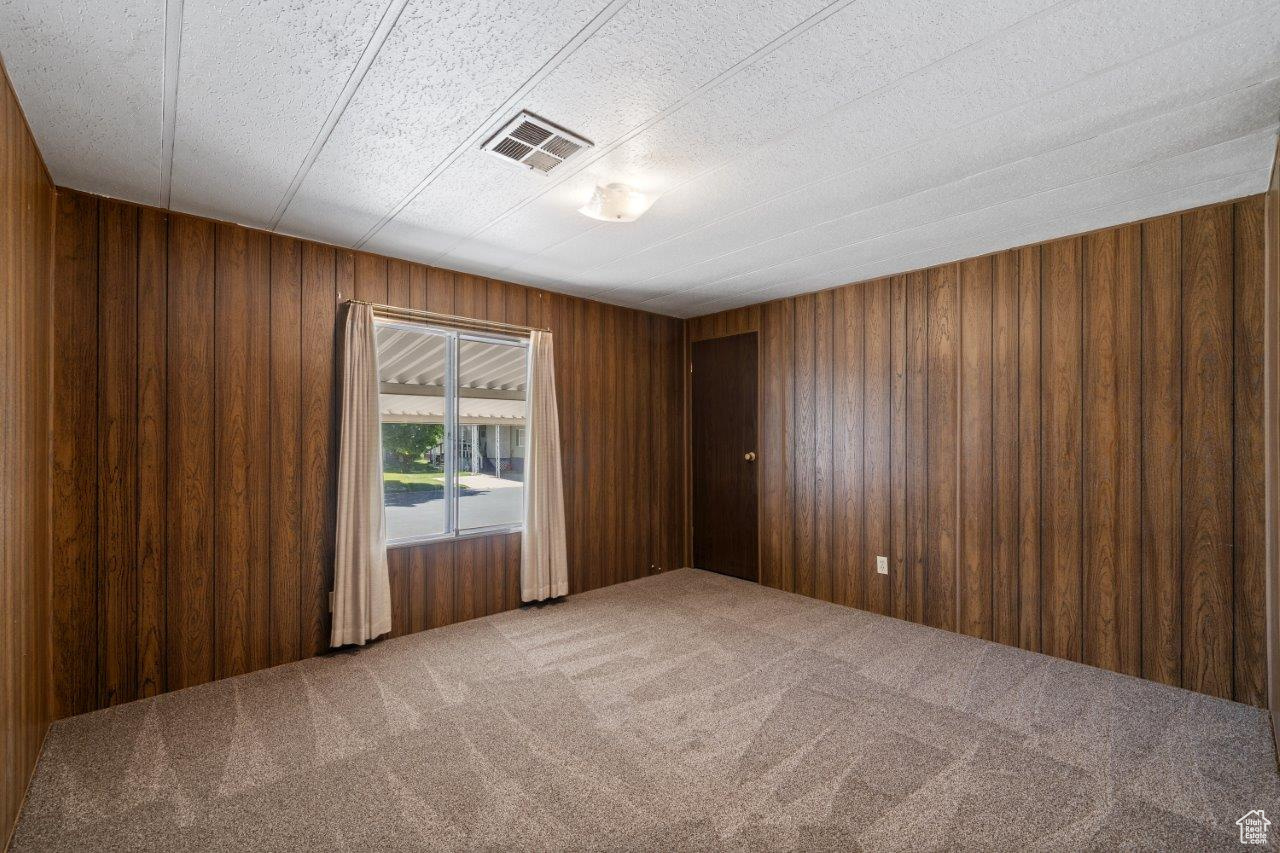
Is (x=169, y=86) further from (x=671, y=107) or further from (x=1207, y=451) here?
(x=1207, y=451)

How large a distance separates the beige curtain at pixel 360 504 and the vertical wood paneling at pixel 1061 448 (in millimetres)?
3935

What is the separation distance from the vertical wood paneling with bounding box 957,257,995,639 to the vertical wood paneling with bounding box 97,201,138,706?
4612 millimetres

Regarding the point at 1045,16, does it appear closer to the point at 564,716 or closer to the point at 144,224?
the point at 564,716

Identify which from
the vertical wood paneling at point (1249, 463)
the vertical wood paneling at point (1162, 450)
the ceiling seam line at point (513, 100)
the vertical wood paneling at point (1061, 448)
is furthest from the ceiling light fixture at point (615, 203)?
the vertical wood paneling at point (1249, 463)

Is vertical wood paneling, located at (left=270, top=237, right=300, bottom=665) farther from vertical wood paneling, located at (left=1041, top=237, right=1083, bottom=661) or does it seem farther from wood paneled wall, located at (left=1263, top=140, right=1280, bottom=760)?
wood paneled wall, located at (left=1263, top=140, right=1280, bottom=760)

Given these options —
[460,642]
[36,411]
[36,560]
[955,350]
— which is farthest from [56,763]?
[955,350]

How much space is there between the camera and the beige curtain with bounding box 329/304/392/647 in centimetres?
317

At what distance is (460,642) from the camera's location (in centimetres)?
338

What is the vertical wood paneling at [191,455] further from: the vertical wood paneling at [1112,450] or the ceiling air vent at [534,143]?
the vertical wood paneling at [1112,450]

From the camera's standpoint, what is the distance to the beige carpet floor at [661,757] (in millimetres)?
1789

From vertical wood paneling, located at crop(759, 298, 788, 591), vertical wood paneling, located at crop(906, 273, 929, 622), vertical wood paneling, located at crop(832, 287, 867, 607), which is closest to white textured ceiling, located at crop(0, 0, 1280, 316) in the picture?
vertical wood paneling, located at crop(906, 273, 929, 622)

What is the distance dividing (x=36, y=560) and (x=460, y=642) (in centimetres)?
195

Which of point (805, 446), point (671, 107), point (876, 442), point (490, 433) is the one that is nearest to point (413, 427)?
point (490, 433)

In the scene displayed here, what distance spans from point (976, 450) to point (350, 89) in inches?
146
